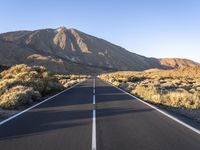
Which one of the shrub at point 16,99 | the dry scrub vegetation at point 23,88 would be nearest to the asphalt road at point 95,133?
the shrub at point 16,99

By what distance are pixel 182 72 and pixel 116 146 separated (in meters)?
99.5

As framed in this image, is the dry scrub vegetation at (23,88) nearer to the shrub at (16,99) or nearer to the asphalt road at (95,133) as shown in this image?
the shrub at (16,99)

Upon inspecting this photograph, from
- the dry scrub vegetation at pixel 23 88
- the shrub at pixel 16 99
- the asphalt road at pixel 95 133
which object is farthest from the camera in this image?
the dry scrub vegetation at pixel 23 88

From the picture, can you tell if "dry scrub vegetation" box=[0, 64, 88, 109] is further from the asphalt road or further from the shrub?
the asphalt road

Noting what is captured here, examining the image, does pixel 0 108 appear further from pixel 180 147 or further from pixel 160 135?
pixel 180 147

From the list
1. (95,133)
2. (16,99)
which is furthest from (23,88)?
(95,133)

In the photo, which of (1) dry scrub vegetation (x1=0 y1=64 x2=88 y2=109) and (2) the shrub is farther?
(1) dry scrub vegetation (x1=0 y1=64 x2=88 y2=109)

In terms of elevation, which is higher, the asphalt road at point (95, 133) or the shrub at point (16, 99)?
the shrub at point (16, 99)

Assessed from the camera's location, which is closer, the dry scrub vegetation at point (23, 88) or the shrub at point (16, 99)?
the shrub at point (16, 99)

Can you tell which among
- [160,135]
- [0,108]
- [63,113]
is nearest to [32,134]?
[160,135]

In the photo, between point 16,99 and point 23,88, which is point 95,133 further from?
point 23,88

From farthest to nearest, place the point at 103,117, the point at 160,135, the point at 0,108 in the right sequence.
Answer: the point at 0,108 → the point at 103,117 → the point at 160,135

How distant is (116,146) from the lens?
8.62 meters

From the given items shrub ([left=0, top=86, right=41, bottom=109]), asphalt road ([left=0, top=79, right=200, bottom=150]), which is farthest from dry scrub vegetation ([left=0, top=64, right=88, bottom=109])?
asphalt road ([left=0, top=79, right=200, bottom=150])
